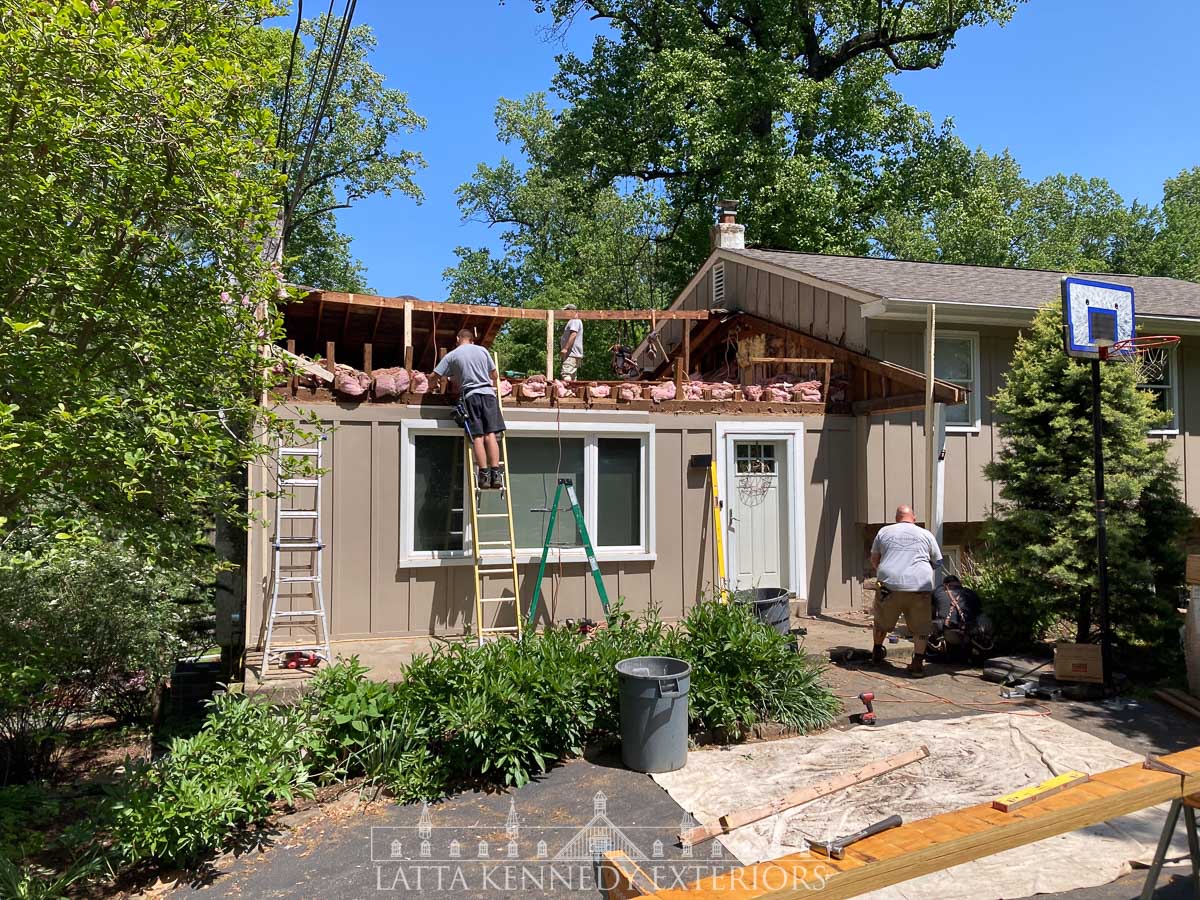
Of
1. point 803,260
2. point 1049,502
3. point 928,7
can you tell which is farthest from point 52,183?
point 928,7

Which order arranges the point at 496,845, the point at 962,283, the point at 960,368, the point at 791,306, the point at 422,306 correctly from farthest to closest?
the point at 962,283 → the point at 791,306 → the point at 960,368 → the point at 422,306 → the point at 496,845

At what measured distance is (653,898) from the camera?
2535 mm

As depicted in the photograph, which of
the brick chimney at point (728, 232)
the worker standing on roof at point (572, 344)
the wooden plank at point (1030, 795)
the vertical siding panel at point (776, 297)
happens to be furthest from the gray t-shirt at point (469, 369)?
the brick chimney at point (728, 232)

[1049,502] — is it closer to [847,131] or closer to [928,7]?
[847,131]

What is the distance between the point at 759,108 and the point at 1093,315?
1544 centimetres

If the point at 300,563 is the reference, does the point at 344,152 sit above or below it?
above

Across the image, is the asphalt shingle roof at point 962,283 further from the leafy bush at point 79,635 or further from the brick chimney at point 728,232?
the leafy bush at point 79,635

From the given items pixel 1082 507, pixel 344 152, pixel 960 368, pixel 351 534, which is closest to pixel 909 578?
pixel 1082 507

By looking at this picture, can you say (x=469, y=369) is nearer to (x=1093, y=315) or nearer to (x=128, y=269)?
(x=128, y=269)

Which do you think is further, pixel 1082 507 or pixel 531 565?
pixel 531 565

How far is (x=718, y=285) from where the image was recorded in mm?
14312

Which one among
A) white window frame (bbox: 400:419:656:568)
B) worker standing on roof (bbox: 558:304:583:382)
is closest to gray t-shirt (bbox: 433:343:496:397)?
white window frame (bbox: 400:419:656:568)

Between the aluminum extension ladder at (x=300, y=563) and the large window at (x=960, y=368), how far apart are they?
8.16 meters

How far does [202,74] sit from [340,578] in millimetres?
5162
